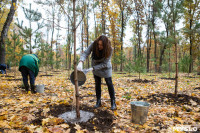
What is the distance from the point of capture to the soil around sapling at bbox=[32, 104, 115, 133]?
210cm

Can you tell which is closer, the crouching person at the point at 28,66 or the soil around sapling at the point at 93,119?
the soil around sapling at the point at 93,119

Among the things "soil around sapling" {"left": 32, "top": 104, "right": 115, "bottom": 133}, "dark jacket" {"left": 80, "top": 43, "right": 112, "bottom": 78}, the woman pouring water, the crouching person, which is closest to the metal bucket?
"soil around sapling" {"left": 32, "top": 104, "right": 115, "bottom": 133}

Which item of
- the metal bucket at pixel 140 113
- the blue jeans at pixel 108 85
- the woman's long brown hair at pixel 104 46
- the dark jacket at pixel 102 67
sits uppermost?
the woman's long brown hair at pixel 104 46

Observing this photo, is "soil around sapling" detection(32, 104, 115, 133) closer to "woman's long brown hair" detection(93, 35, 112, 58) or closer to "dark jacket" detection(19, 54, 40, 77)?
"woman's long brown hair" detection(93, 35, 112, 58)

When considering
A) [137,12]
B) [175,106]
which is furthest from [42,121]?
[137,12]

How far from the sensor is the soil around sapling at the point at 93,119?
2099 millimetres

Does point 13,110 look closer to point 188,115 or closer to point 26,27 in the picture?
point 188,115

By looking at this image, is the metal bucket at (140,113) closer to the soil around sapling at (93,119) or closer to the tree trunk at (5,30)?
the soil around sapling at (93,119)

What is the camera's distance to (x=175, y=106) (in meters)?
3.14

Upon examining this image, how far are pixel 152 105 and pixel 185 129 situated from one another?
1240 mm

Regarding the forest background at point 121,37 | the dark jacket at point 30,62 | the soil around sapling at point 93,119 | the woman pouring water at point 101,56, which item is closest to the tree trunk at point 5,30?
the forest background at point 121,37

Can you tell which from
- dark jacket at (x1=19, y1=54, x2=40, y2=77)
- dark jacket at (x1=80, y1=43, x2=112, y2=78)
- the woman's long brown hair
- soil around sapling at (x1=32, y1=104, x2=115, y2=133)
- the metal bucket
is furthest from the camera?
dark jacket at (x1=19, y1=54, x2=40, y2=77)

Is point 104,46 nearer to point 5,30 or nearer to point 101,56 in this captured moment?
point 101,56

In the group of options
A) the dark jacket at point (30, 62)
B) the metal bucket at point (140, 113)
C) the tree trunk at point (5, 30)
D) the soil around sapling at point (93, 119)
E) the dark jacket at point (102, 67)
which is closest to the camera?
the soil around sapling at point (93, 119)
